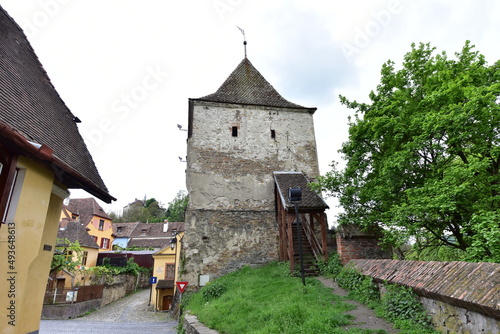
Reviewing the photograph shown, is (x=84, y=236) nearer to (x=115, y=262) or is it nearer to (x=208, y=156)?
(x=115, y=262)

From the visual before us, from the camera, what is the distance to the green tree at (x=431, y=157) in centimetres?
703

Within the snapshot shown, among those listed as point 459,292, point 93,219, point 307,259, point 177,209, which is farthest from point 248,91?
point 177,209

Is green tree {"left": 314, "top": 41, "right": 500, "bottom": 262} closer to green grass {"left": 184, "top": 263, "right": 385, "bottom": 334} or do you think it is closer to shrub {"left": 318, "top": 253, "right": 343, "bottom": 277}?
shrub {"left": 318, "top": 253, "right": 343, "bottom": 277}

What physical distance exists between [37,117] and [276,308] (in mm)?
6004

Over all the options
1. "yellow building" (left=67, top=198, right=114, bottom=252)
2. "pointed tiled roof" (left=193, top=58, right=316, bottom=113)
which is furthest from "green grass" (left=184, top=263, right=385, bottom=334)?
"yellow building" (left=67, top=198, right=114, bottom=252)

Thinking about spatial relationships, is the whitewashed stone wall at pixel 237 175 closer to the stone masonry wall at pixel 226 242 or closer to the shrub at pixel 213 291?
the stone masonry wall at pixel 226 242

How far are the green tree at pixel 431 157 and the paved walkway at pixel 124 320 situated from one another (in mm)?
10719

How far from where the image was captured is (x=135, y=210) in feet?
215

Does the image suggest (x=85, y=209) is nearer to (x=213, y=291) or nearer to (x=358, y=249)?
(x=213, y=291)

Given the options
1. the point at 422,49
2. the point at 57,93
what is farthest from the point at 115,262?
the point at 422,49

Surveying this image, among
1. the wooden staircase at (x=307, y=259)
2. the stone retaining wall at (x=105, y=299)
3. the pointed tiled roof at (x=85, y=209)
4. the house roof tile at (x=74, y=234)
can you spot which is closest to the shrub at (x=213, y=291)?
the wooden staircase at (x=307, y=259)

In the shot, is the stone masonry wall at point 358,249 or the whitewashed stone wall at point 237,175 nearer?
the stone masonry wall at point 358,249

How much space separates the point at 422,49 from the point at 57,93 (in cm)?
1137

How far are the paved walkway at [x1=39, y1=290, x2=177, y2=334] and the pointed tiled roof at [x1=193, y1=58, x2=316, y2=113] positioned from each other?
39.2 ft
